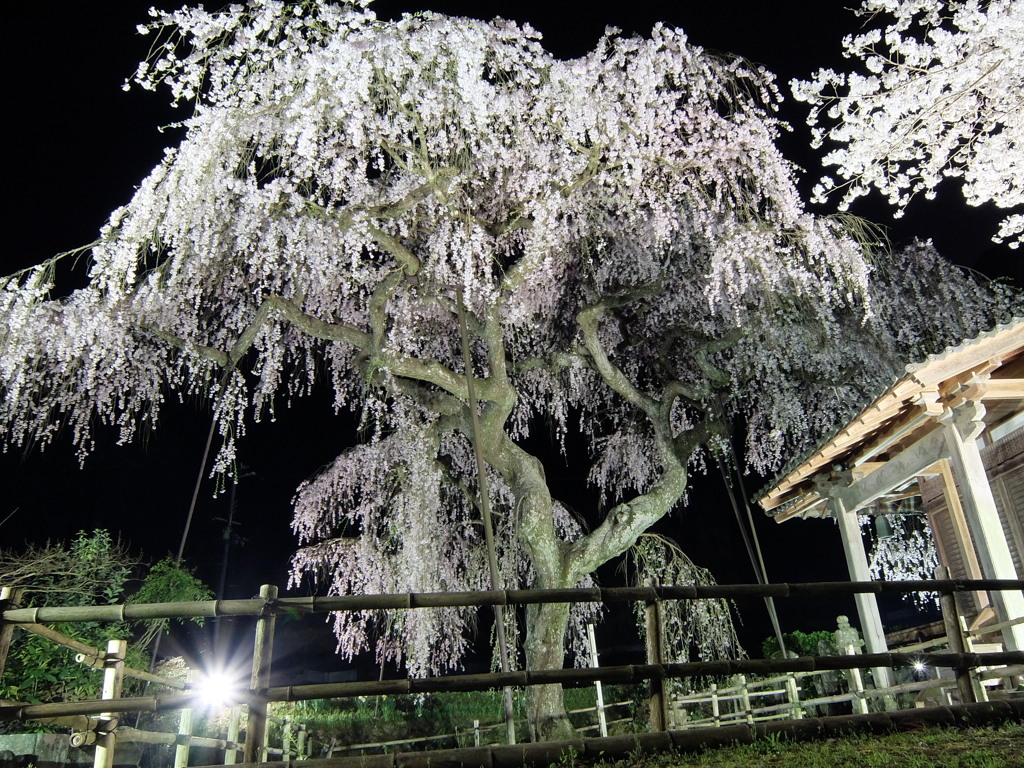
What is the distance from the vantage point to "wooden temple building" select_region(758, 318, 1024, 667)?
213 inches

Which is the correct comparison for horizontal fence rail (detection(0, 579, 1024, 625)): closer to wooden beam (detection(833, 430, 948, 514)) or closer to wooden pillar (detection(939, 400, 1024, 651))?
wooden pillar (detection(939, 400, 1024, 651))

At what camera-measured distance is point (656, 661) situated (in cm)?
372

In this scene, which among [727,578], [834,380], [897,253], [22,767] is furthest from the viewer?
[727,578]

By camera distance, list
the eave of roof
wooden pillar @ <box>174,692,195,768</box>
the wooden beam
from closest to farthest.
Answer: wooden pillar @ <box>174,692,195,768</box>, the eave of roof, the wooden beam

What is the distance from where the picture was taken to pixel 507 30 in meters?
7.77

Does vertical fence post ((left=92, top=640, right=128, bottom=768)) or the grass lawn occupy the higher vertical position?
vertical fence post ((left=92, top=640, right=128, bottom=768))

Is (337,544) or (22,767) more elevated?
(337,544)

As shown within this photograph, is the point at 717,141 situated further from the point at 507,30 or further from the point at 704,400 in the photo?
the point at 704,400

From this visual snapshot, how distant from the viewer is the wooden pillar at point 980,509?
17.5ft

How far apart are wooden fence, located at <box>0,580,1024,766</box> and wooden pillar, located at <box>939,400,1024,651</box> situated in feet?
4.91

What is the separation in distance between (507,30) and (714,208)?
3226 mm

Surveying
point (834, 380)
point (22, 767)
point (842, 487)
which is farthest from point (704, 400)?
point (22, 767)

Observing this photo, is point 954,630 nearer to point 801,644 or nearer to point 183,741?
point 183,741

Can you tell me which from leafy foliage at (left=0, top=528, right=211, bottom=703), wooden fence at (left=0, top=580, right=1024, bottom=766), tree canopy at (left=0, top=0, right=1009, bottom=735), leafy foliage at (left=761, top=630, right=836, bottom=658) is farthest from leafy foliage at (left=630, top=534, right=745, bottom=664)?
leafy foliage at (left=0, top=528, right=211, bottom=703)
